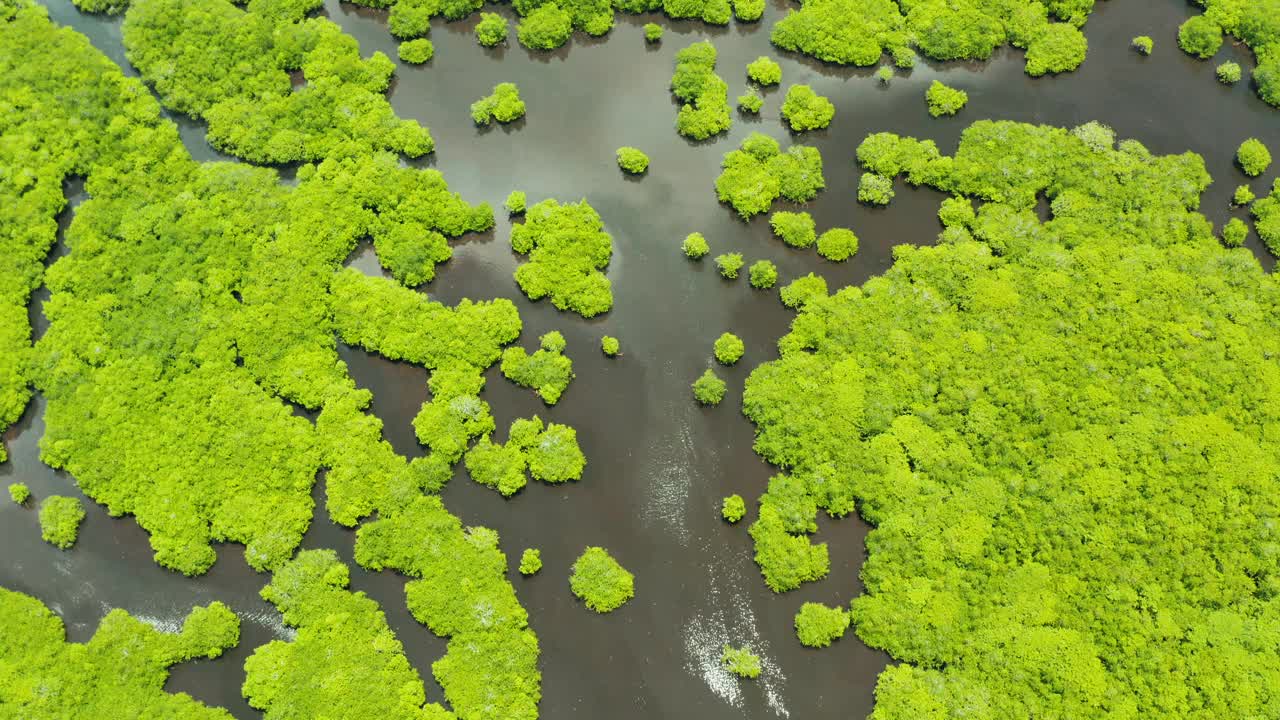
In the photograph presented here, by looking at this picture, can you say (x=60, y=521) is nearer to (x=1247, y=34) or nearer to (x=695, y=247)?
(x=695, y=247)

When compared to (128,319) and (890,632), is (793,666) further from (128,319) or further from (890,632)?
(128,319)

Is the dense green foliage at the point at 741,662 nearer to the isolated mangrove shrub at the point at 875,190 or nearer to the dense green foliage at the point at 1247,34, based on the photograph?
the isolated mangrove shrub at the point at 875,190

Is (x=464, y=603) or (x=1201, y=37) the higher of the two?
(x=1201, y=37)

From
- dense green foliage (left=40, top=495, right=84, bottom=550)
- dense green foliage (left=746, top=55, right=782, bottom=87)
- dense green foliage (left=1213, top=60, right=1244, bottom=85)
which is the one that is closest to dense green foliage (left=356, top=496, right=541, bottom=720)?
dense green foliage (left=40, top=495, right=84, bottom=550)

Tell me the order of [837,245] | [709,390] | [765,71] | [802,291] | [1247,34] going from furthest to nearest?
[1247,34] → [765,71] → [837,245] → [802,291] → [709,390]

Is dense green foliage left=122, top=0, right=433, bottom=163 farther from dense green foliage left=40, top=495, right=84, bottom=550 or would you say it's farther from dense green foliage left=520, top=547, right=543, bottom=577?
dense green foliage left=520, top=547, right=543, bottom=577

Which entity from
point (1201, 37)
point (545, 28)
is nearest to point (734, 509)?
point (545, 28)

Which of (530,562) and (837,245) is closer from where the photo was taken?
(530,562)
